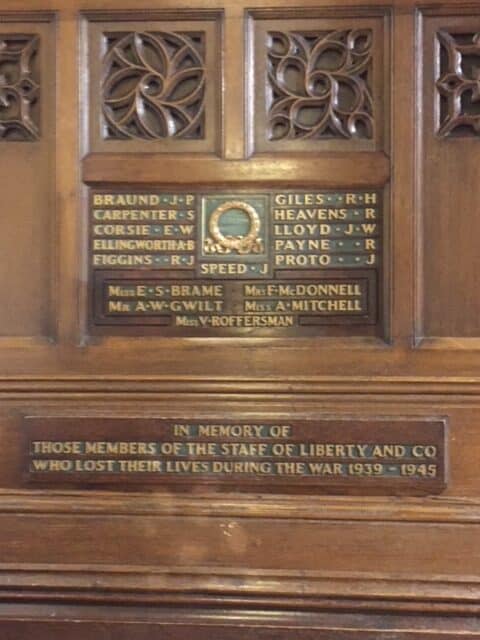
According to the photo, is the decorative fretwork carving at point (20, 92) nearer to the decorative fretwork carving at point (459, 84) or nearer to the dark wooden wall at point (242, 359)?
the dark wooden wall at point (242, 359)

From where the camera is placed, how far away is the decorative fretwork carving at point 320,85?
4.49 feet

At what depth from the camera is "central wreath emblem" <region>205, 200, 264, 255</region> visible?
1.38 meters

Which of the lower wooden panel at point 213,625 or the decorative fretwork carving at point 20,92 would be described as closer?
the lower wooden panel at point 213,625

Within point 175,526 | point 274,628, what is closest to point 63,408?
point 175,526

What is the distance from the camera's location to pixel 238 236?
138cm

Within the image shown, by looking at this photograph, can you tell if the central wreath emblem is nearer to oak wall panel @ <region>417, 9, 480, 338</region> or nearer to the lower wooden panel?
oak wall panel @ <region>417, 9, 480, 338</region>

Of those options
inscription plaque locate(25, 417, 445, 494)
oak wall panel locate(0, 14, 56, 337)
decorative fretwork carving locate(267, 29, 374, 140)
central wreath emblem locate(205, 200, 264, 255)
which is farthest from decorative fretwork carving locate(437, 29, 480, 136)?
oak wall panel locate(0, 14, 56, 337)

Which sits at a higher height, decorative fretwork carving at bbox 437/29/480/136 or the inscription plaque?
decorative fretwork carving at bbox 437/29/480/136

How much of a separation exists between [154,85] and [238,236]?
286 mm

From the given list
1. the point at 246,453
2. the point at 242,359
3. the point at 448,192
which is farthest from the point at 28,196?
the point at 448,192

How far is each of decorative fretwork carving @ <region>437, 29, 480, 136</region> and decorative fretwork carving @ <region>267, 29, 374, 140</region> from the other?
0.38 ft

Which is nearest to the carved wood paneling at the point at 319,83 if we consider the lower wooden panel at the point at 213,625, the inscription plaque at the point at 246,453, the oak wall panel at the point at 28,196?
the oak wall panel at the point at 28,196

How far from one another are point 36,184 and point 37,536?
1.87ft

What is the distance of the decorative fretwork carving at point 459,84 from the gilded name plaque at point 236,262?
0.57 feet
